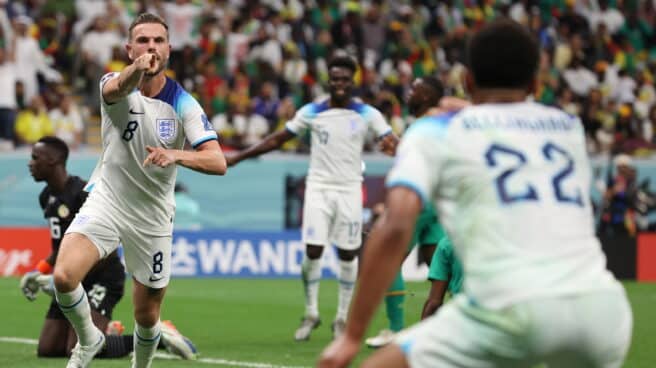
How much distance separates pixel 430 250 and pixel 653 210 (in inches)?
547

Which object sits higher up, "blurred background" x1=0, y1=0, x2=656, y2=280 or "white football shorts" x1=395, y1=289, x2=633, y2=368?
"white football shorts" x1=395, y1=289, x2=633, y2=368

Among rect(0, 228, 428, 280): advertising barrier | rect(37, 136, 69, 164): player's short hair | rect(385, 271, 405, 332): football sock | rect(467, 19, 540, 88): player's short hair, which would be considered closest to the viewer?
rect(467, 19, 540, 88): player's short hair

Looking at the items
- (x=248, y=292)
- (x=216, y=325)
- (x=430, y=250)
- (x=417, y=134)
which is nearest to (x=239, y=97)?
(x=248, y=292)

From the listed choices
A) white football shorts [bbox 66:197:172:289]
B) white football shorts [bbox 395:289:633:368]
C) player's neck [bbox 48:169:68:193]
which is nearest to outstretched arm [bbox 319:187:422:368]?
white football shorts [bbox 395:289:633:368]

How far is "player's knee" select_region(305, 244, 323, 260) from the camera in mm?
12555

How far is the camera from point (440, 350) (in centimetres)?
389

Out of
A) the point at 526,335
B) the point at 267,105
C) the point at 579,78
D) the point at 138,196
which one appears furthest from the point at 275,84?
the point at 526,335

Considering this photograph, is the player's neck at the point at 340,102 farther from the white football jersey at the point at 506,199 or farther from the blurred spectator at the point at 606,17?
the blurred spectator at the point at 606,17

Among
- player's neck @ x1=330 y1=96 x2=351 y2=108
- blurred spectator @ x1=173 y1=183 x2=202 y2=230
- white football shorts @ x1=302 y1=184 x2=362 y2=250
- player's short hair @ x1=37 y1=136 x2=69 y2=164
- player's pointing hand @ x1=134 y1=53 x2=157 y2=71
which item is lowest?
blurred spectator @ x1=173 y1=183 x2=202 y2=230

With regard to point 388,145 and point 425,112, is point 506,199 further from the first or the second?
point 388,145

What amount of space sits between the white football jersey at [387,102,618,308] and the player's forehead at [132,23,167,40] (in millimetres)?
3890

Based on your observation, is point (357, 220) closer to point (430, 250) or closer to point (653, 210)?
point (430, 250)

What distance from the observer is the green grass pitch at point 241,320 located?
10.2 m

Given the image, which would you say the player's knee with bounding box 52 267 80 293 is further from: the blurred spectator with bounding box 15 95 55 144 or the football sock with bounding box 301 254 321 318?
the blurred spectator with bounding box 15 95 55 144
